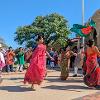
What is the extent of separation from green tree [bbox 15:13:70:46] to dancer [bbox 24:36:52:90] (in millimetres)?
54895

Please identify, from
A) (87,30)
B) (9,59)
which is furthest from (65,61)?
(9,59)

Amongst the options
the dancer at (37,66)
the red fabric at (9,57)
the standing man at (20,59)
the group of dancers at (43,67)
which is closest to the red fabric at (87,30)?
the group of dancers at (43,67)

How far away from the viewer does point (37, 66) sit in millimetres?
12438

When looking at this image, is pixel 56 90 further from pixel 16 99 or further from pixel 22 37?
pixel 22 37

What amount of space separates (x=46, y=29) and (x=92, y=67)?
57.4 metres

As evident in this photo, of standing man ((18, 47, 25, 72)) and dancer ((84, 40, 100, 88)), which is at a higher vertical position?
standing man ((18, 47, 25, 72))

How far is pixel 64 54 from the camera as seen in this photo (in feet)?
55.3

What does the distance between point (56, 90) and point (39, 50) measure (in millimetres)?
1382

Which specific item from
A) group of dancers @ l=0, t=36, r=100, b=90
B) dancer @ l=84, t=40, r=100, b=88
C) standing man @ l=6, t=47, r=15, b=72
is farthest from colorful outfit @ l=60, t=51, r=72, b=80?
standing man @ l=6, t=47, r=15, b=72

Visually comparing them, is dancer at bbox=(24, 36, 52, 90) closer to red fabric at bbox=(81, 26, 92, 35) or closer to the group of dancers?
the group of dancers

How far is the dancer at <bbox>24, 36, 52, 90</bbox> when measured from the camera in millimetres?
12430

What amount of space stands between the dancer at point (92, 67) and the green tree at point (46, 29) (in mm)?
54510

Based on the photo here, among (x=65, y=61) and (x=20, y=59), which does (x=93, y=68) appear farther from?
(x=20, y=59)

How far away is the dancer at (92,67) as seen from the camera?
12.8 m
